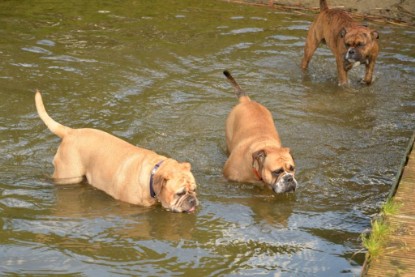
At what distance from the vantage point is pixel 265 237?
6.23 meters

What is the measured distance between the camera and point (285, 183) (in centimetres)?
680

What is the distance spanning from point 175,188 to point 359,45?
487 cm

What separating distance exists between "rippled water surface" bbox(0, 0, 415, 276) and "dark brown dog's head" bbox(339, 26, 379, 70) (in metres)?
0.42

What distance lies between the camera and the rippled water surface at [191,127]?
19.4ft

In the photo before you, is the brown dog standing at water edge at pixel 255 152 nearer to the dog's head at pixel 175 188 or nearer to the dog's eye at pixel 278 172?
the dog's eye at pixel 278 172

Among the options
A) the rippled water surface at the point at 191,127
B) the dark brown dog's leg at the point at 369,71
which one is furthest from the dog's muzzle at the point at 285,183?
the dark brown dog's leg at the point at 369,71

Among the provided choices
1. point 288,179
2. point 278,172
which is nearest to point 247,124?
point 278,172

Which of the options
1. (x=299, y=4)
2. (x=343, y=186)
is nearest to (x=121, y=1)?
(x=299, y=4)

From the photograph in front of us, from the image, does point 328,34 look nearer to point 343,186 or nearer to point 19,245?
point 343,186

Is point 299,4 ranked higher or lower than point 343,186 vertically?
higher

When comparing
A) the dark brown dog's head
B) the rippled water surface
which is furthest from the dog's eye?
the dark brown dog's head

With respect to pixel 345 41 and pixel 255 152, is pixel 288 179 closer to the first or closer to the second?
pixel 255 152

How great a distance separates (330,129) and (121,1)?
244 inches

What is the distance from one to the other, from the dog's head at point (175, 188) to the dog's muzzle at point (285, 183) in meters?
0.84
